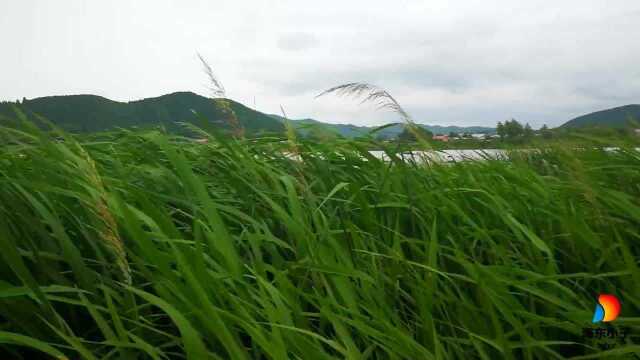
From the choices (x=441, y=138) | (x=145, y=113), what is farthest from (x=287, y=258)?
(x=145, y=113)

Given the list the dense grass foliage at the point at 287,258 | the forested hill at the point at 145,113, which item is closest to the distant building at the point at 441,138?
the dense grass foliage at the point at 287,258

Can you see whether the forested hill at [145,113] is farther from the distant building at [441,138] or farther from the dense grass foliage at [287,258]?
the distant building at [441,138]

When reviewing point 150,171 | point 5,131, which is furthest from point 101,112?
point 150,171

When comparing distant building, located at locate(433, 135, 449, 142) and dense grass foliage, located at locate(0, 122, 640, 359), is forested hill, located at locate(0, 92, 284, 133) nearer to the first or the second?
dense grass foliage, located at locate(0, 122, 640, 359)

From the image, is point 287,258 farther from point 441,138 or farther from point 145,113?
point 145,113

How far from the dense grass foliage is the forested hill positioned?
0.15 metres

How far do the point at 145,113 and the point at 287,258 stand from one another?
2.34 metres

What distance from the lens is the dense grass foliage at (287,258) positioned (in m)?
1.18

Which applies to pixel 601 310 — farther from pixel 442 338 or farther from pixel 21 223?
pixel 21 223

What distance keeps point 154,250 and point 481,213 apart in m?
1.52

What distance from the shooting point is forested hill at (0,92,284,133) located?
78.8 inches

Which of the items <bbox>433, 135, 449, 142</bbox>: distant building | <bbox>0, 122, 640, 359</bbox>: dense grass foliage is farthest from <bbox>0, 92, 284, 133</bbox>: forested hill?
<bbox>433, 135, 449, 142</bbox>: distant building

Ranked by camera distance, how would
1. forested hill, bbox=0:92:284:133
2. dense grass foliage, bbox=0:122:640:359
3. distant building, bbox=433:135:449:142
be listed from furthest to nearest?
distant building, bbox=433:135:449:142
forested hill, bbox=0:92:284:133
dense grass foliage, bbox=0:122:640:359

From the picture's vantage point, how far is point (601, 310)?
159cm
